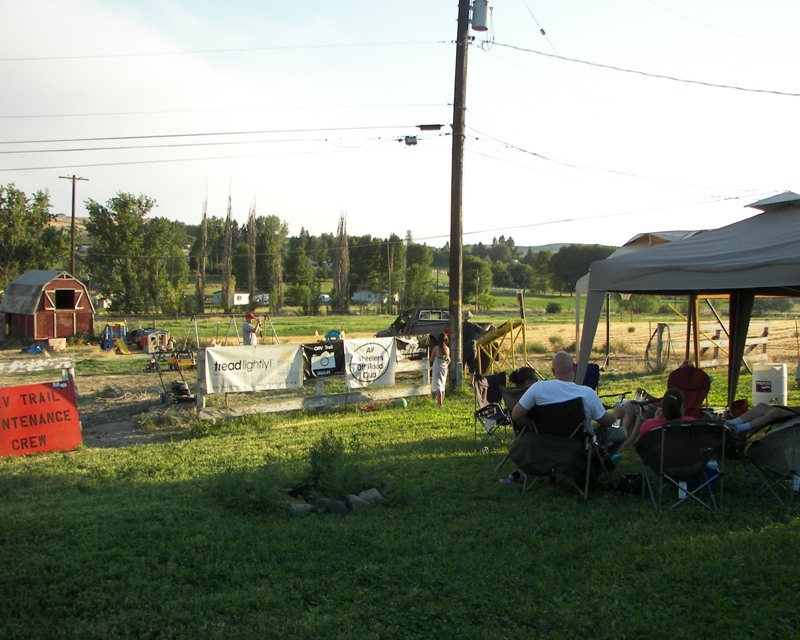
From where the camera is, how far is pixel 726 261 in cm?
686

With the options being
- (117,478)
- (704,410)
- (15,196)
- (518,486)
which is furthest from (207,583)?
(15,196)

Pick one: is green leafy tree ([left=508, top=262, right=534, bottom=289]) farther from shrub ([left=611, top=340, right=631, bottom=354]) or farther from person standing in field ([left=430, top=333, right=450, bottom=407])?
person standing in field ([left=430, top=333, right=450, bottom=407])

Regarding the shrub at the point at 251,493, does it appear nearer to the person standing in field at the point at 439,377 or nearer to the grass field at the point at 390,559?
the grass field at the point at 390,559

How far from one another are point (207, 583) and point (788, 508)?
4.31 meters

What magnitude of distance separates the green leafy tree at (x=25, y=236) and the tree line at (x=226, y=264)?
2.4 inches

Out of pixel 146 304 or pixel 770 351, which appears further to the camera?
pixel 146 304

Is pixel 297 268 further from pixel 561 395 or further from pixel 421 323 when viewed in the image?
pixel 561 395

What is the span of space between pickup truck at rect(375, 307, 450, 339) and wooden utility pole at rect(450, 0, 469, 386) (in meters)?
5.82

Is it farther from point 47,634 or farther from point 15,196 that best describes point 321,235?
point 47,634

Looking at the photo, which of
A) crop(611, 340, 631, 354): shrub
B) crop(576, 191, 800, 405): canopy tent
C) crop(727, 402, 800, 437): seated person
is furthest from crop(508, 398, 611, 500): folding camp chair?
crop(611, 340, 631, 354): shrub

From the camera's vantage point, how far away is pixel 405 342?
13.7 m

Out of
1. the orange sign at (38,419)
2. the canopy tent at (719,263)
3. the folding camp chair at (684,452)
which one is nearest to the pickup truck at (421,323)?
the orange sign at (38,419)

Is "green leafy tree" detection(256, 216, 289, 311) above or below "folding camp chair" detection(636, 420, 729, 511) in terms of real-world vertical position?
above

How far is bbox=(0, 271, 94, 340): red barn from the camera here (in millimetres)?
30609
